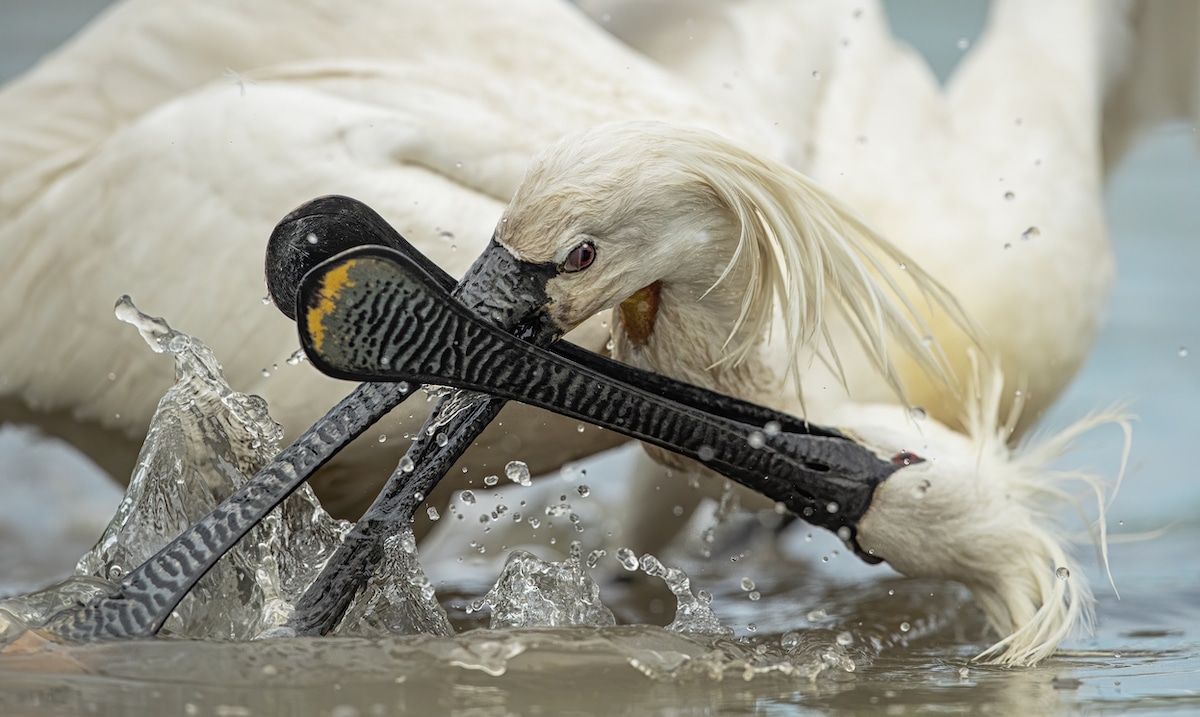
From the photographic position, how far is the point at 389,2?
450 centimetres

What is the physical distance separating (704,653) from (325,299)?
0.96m

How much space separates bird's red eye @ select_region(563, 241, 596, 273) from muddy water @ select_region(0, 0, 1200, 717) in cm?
66

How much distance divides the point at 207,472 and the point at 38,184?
137cm

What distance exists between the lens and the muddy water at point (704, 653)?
2.52m

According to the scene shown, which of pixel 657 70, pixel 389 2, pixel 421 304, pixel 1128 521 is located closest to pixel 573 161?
pixel 421 304

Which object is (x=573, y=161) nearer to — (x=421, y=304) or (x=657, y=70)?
(x=421, y=304)

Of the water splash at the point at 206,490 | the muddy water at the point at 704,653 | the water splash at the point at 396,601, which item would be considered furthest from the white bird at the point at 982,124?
the water splash at the point at 206,490

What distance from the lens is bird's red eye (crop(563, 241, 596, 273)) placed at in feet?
9.01

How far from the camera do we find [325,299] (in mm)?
2492

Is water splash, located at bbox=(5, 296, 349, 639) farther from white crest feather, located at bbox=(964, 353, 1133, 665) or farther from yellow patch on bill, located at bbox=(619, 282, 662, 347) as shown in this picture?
white crest feather, located at bbox=(964, 353, 1133, 665)

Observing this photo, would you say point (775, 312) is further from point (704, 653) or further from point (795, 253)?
point (704, 653)

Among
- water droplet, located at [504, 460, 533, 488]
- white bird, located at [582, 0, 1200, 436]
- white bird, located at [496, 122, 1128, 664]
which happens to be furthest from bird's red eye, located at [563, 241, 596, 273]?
white bird, located at [582, 0, 1200, 436]

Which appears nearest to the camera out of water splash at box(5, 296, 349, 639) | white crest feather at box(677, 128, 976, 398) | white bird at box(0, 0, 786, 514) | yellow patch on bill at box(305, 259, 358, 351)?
yellow patch on bill at box(305, 259, 358, 351)

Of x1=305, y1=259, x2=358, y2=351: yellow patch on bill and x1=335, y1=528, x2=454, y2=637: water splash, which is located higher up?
x1=305, y1=259, x2=358, y2=351: yellow patch on bill
